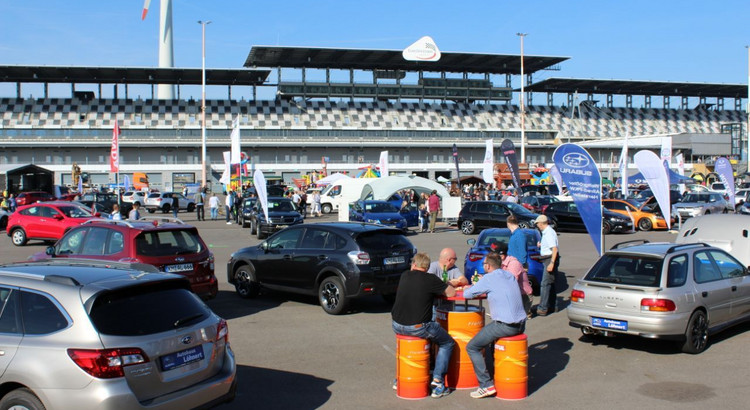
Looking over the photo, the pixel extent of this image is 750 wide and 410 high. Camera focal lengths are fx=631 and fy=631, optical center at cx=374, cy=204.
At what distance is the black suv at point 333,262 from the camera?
1073 centimetres

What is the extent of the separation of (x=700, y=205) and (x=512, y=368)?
27.5 meters

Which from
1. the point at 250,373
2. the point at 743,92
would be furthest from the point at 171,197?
the point at 743,92

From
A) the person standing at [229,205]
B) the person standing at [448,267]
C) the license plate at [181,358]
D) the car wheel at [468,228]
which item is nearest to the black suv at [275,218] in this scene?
the person standing at [229,205]

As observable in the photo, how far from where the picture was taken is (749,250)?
11.2 metres

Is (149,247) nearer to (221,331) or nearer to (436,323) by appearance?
(221,331)

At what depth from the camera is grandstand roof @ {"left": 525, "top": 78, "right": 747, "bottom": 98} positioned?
279 ft

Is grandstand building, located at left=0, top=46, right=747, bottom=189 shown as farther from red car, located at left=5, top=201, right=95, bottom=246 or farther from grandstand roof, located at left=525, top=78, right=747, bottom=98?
red car, located at left=5, top=201, right=95, bottom=246

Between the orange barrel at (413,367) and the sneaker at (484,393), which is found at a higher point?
the orange barrel at (413,367)

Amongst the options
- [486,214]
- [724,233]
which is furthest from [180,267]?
[486,214]

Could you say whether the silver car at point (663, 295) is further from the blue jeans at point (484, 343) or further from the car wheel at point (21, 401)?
the car wheel at point (21, 401)

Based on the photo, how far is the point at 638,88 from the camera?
90.0 metres

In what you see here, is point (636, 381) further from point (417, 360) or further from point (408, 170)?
point (408, 170)

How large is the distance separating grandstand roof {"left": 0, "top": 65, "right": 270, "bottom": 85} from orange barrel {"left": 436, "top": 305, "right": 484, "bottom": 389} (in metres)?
69.2

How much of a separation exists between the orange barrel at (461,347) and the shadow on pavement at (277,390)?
1386 mm
